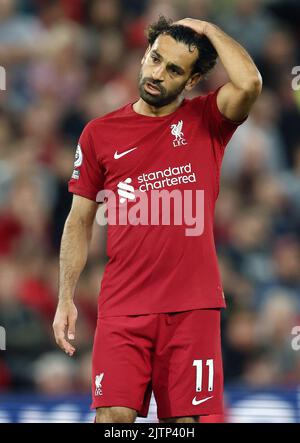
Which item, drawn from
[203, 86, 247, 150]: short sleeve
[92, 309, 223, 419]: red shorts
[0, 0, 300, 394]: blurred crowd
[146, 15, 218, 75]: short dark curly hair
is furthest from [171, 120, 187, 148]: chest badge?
[0, 0, 300, 394]: blurred crowd

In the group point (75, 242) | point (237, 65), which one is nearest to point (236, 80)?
point (237, 65)

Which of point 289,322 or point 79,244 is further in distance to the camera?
point 289,322

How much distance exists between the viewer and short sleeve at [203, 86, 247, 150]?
14.3 ft

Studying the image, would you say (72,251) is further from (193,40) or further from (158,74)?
(193,40)

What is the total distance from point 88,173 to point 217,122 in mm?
580

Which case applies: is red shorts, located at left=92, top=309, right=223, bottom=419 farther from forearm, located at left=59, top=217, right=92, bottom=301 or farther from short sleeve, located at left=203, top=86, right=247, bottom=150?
short sleeve, located at left=203, top=86, right=247, bottom=150

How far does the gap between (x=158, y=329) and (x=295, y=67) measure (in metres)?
4.69

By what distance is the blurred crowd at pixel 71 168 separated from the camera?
6.93 meters

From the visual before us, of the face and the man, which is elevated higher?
the face

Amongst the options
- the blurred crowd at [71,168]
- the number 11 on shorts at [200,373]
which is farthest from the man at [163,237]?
the blurred crowd at [71,168]

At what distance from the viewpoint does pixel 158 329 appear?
4223 mm

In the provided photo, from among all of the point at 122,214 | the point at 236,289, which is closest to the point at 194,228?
the point at 122,214
